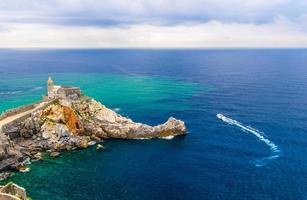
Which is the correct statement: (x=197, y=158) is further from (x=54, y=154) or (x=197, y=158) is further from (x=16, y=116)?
(x=16, y=116)

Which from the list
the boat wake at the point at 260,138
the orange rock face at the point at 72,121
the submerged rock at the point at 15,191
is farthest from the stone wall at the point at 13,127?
the boat wake at the point at 260,138

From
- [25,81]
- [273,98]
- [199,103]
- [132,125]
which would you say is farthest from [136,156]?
[25,81]

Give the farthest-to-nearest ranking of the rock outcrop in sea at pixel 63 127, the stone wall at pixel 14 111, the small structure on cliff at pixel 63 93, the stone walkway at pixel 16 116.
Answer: the small structure on cliff at pixel 63 93 → the stone wall at pixel 14 111 → the stone walkway at pixel 16 116 → the rock outcrop in sea at pixel 63 127

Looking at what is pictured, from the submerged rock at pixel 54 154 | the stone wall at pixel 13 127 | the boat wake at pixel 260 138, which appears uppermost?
the stone wall at pixel 13 127

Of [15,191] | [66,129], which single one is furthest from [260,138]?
[15,191]

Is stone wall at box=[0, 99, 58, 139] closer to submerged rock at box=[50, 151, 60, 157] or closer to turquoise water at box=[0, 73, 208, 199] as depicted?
submerged rock at box=[50, 151, 60, 157]

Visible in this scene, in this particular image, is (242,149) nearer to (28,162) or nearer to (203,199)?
(203,199)

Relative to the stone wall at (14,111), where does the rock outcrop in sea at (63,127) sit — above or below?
below

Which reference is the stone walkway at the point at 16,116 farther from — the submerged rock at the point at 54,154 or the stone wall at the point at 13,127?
the submerged rock at the point at 54,154
